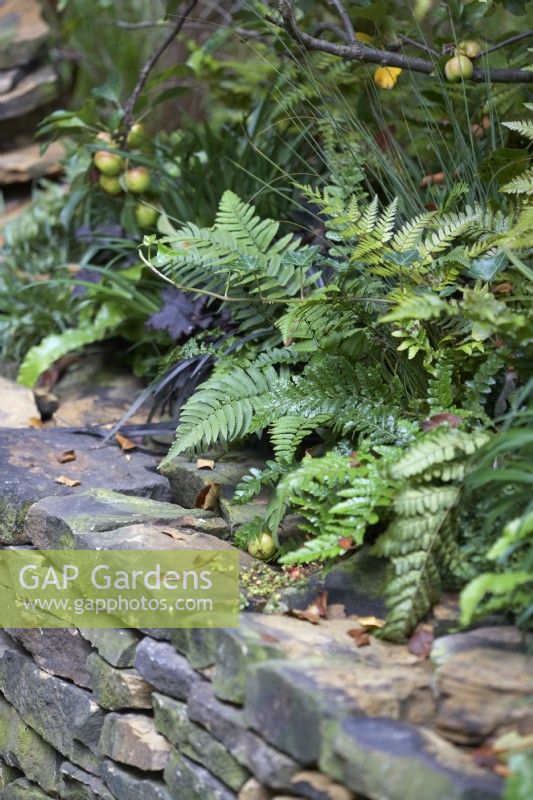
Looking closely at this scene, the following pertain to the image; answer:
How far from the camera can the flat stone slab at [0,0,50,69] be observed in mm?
6410

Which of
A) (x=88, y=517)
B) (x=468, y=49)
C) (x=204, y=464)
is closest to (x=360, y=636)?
(x=88, y=517)

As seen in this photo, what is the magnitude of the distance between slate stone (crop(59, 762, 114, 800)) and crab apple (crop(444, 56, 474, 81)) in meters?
2.40

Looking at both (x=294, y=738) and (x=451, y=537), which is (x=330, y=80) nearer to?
(x=451, y=537)

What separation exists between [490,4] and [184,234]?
4.81 feet

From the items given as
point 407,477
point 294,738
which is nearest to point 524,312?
point 407,477

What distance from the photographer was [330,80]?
11.4 ft

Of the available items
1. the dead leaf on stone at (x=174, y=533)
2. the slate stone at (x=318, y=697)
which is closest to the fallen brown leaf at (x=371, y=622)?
the slate stone at (x=318, y=697)

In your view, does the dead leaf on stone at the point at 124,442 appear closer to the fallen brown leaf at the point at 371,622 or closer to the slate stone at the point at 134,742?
the slate stone at the point at 134,742

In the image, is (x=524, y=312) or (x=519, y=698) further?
(x=524, y=312)

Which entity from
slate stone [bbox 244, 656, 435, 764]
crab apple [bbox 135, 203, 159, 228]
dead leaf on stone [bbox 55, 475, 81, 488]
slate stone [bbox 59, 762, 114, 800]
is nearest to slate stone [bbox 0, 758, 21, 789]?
slate stone [bbox 59, 762, 114, 800]

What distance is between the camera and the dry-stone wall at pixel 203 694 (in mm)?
1627

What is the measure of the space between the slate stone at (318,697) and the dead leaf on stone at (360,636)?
0.12 metres

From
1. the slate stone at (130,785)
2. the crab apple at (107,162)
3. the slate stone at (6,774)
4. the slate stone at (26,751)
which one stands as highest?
the crab apple at (107,162)

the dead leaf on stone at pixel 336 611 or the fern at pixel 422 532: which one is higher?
the fern at pixel 422 532
